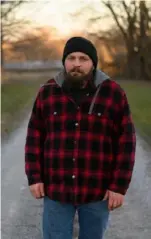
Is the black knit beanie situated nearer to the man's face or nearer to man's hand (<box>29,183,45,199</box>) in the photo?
the man's face

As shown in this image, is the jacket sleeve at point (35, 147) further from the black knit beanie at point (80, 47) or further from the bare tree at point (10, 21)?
the bare tree at point (10, 21)

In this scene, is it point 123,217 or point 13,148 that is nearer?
point 123,217

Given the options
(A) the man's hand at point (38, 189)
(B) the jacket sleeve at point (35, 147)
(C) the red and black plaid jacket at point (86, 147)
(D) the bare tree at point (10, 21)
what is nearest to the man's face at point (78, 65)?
(C) the red and black plaid jacket at point (86, 147)

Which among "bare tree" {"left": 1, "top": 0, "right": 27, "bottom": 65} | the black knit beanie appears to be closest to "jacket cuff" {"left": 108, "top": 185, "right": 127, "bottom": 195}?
the black knit beanie

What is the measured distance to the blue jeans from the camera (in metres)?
2.91

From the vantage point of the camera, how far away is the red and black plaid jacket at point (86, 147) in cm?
286

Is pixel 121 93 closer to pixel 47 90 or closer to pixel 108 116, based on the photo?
pixel 108 116

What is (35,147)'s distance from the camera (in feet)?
9.74

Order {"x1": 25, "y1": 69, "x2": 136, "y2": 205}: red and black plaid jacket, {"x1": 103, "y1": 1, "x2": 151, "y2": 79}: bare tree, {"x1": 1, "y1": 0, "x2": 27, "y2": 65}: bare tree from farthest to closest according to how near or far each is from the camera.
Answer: {"x1": 103, "y1": 1, "x2": 151, "y2": 79}: bare tree
{"x1": 1, "y1": 0, "x2": 27, "y2": 65}: bare tree
{"x1": 25, "y1": 69, "x2": 136, "y2": 205}: red and black plaid jacket

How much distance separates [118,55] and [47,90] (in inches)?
1665

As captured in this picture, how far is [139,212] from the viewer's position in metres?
5.43

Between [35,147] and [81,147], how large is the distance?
30 centimetres

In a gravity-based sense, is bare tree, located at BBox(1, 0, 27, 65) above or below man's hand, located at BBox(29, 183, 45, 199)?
above

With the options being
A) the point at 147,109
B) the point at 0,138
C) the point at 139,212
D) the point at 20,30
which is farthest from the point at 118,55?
the point at 139,212
